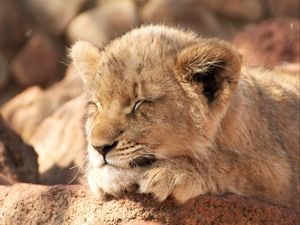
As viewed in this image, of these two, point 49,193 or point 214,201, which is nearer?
point 214,201

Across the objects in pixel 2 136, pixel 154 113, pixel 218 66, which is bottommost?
pixel 2 136

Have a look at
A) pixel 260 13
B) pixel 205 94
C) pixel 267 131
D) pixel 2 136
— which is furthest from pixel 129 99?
pixel 260 13

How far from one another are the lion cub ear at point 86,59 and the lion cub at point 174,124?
0.15 meters

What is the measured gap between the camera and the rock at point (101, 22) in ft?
30.9

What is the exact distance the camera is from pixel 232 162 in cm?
379

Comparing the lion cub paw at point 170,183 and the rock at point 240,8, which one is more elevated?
the rock at point 240,8

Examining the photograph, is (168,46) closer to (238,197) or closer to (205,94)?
(205,94)

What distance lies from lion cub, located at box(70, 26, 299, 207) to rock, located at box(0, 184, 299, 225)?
0.26 feet

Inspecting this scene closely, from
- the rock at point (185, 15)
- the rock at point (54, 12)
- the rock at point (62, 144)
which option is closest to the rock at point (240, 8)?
the rock at point (185, 15)

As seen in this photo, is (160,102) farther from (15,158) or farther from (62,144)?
(62,144)

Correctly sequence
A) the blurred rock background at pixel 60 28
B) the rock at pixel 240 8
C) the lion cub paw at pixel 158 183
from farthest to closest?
the rock at pixel 240 8, the blurred rock background at pixel 60 28, the lion cub paw at pixel 158 183

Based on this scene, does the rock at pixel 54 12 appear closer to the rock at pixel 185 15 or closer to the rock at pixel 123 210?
the rock at pixel 185 15

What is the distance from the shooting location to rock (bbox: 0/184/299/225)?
349 centimetres

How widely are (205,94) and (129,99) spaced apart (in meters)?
0.41
